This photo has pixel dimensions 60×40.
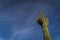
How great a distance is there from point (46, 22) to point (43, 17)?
986mm

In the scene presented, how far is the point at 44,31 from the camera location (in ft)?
121

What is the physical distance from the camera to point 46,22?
37.7 metres

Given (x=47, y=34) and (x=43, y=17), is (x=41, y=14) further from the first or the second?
(x=47, y=34)

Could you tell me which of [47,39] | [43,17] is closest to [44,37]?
[47,39]

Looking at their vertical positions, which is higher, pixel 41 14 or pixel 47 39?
pixel 41 14

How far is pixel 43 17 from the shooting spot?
37219 mm

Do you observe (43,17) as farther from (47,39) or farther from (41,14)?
(47,39)

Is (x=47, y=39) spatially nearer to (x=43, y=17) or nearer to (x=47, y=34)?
(x=47, y=34)

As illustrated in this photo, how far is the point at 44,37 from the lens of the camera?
36594mm

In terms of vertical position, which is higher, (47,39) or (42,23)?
(42,23)

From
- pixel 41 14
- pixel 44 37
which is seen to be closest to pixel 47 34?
pixel 44 37

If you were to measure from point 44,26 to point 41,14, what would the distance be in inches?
71.5

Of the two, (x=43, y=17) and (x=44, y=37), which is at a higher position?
(x=43, y=17)

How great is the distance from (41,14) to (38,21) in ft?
3.99
